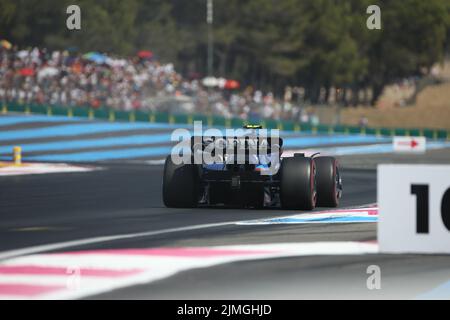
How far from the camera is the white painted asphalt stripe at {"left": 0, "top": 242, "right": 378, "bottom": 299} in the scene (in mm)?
8953

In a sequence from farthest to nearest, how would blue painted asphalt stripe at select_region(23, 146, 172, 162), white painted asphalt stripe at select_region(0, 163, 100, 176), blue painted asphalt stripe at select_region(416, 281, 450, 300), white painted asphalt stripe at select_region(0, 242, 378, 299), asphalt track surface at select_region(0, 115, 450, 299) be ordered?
blue painted asphalt stripe at select_region(23, 146, 172, 162) → white painted asphalt stripe at select_region(0, 163, 100, 176) → asphalt track surface at select_region(0, 115, 450, 299) → white painted asphalt stripe at select_region(0, 242, 378, 299) → blue painted asphalt stripe at select_region(416, 281, 450, 300)

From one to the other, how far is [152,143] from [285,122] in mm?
10256

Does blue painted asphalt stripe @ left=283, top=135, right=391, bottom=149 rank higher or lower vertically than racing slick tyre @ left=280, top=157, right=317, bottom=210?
lower

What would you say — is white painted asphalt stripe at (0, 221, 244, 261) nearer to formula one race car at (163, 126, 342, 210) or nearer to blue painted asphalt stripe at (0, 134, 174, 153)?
formula one race car at (163, 126, 342, 210)

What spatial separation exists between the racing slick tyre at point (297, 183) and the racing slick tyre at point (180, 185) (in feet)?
4.26

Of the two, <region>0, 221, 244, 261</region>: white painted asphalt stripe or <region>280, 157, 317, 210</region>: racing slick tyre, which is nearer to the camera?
<region>0, 221, 244, 261</region>: white painted asphalt stripe

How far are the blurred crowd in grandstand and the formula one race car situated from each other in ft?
101

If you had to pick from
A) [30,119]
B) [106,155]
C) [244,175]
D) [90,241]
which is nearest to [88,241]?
[90,241]

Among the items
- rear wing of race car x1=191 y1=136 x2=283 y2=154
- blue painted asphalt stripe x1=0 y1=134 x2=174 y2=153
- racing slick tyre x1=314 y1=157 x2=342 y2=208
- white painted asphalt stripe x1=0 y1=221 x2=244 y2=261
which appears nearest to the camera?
white painted asphalt stripe x1=0 y1=221 x2=244 y2=261

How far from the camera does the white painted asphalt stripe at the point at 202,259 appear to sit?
8953mm

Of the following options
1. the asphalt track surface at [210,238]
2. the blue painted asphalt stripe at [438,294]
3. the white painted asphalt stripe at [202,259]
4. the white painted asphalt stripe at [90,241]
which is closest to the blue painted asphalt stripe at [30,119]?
the asphalt track surface at [210,238]

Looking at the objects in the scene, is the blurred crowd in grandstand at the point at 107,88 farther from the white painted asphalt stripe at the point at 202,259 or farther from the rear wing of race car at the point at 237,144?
the white painted asphalt stripe at the point at 202,259

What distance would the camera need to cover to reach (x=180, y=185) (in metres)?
16.7

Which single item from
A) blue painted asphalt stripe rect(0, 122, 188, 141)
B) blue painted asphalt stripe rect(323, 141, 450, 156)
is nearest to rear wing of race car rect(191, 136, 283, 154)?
blue painted asphalt stripe rect(0, 122, 188, 141)
